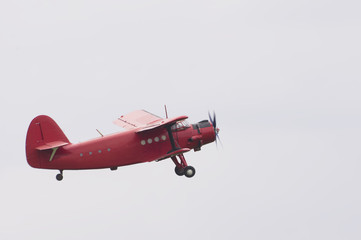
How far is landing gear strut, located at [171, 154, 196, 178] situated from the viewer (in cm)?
8794

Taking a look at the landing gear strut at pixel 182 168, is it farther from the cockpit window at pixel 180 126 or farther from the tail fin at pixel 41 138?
the tail fin at pixel 41 138

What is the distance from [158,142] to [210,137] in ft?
8.60

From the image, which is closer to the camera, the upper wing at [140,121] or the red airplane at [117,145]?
the red airplane at [117,145]

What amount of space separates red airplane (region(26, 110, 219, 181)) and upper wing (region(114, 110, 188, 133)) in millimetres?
120

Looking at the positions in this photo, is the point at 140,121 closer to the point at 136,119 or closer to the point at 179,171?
the point at 136,119

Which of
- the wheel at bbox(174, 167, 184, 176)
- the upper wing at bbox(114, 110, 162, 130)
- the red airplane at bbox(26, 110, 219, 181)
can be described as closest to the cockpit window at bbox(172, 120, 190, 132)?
the red airplane at bbox(26, 110, 219, 181)

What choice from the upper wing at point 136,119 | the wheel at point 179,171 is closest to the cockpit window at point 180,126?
the upper wing at point 136,119

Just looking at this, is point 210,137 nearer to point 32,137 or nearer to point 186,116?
point 186,116

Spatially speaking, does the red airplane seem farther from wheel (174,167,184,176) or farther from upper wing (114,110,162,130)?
upper wing (114,110,162,130)

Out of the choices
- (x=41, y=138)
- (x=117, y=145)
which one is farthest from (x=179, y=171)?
(x=41, y=138)

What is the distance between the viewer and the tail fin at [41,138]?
86.0m

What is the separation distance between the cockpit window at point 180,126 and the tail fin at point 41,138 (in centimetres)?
501

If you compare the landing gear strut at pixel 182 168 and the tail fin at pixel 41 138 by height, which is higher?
the tail fin at pixel 41 138

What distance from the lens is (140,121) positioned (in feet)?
295
